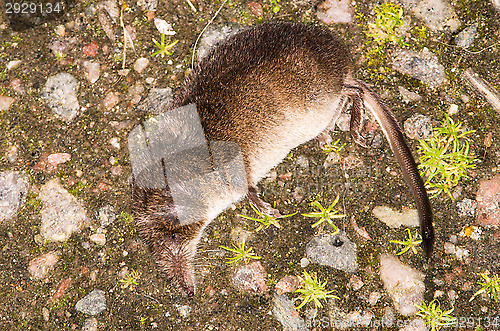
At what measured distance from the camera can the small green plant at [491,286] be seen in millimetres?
3078

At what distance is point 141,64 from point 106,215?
152 cm

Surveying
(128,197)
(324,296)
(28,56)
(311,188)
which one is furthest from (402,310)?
(28,56)

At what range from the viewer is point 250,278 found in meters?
3.18

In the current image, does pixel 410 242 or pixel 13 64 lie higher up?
pixel 13 64

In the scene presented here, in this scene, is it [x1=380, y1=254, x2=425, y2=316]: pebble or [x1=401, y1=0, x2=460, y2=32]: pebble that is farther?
[x1=401, y1=0, x2=460, y2=32]: pebble

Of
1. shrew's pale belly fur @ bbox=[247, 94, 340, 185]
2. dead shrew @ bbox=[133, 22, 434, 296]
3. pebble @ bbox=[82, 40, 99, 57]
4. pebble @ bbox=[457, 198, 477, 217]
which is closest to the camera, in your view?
dead shrew @ bbox=[133, 22, 434, 296]

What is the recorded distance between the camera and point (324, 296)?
311 cm

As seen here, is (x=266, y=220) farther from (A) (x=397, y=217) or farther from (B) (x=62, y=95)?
(B) (x=62, y=95)

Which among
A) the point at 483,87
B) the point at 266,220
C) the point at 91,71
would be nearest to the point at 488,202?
the point at 483,87

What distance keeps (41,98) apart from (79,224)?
1323mm

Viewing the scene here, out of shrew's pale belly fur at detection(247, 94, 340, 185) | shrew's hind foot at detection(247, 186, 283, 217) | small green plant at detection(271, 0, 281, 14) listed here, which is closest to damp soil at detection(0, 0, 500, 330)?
small green plant at detection(271, 0, 281, 14)

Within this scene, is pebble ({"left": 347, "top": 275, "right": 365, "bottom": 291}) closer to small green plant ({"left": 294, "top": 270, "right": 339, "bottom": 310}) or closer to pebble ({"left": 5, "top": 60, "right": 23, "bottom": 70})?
small green plant ({"left": 294, "top": 270, "right": 339, "bottom": 310})

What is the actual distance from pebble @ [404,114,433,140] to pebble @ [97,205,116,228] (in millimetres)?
2915

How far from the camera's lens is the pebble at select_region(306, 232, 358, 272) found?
10.3 feet
